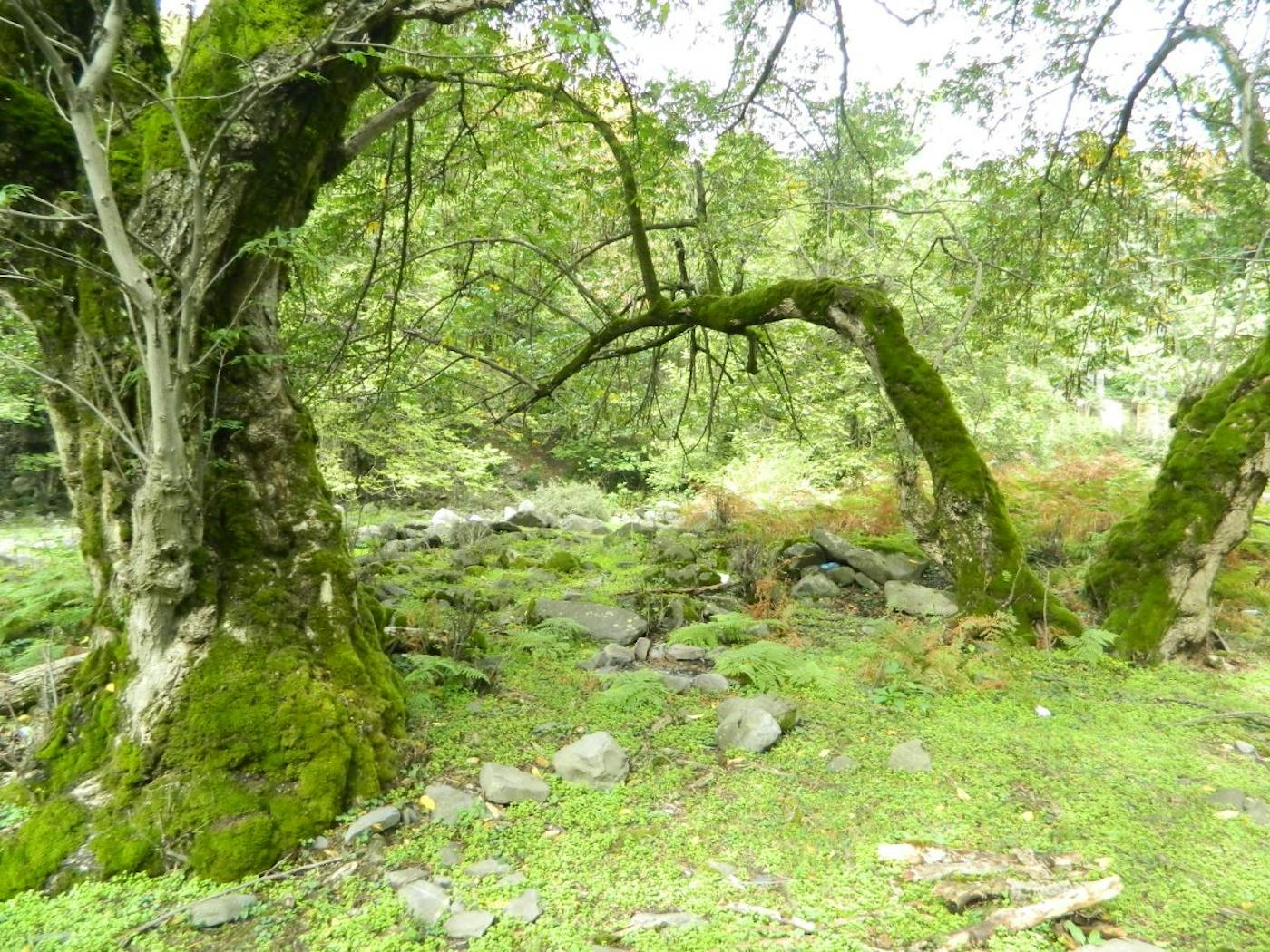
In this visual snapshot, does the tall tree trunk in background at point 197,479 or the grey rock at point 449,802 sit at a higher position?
the tall tree trunk in background at point 197,479

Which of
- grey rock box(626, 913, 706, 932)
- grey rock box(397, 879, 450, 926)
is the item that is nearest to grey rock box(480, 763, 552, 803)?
grey rock box(397, 879, 450, 926)

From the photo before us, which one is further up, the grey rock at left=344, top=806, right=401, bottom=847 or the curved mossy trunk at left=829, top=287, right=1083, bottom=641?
the curved mossy trunk at left=829, top=287, right=1083, bottom=641

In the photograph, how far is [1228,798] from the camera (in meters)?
2.77

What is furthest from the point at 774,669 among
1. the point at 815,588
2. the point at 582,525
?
the point at 582,525

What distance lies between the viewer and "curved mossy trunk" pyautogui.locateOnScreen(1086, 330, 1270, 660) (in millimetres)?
4250

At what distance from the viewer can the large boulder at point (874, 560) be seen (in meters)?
6.71

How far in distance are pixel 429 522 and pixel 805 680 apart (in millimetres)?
10207

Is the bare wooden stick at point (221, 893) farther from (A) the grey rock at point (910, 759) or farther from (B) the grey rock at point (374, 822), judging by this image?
(A) the grey rock at point (910, 759)

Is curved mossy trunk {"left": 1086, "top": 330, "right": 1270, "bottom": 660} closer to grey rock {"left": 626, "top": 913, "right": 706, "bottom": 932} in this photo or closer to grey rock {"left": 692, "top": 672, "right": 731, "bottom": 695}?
grey rock {"left": 692, "top": 672, "right": 731, "bottom": 695}

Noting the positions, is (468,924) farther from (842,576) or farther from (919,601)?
(842,576)

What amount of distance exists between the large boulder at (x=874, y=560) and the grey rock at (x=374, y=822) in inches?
213

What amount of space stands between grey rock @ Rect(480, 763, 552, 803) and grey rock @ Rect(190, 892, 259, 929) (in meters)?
0.92

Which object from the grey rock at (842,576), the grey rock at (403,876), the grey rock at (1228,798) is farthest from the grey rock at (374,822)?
the grey rock at (842,576)

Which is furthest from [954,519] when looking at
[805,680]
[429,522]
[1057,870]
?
[429,522]
